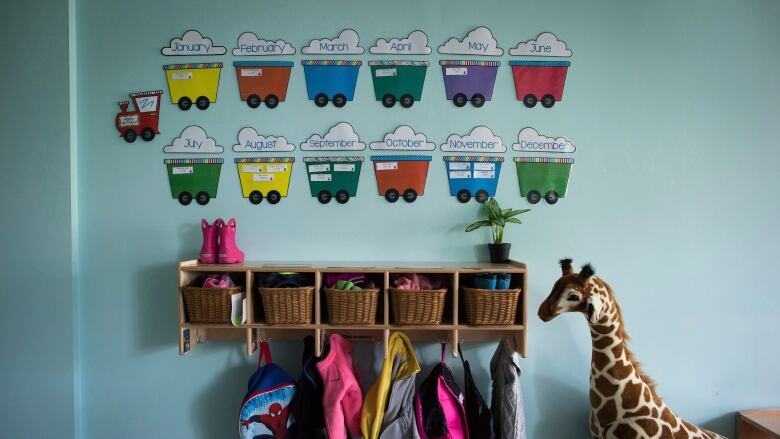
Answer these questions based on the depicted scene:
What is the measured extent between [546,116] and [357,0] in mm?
1101

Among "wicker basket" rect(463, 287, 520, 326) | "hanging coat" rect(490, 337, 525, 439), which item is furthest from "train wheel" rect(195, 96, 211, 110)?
"hanging coat" rect(490, 337, 525, 439)

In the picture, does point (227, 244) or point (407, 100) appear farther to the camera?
point (407, 100)

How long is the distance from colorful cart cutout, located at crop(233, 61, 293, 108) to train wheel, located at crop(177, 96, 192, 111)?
26 cm

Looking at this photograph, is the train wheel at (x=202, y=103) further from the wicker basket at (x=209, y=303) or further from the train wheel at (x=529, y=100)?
the train wheel at (x=529, y=100)

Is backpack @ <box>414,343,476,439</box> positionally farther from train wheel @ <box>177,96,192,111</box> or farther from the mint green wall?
train wheel @ <box>177,96,192,111</box>

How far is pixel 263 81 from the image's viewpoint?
2.07 meters

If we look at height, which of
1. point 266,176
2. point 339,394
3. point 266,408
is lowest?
point 266,408

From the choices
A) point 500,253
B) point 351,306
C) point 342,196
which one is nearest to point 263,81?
point 342,196

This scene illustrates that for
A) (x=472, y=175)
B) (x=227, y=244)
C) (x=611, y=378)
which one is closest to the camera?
(x=611, y=378)

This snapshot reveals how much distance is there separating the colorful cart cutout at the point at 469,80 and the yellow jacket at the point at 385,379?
1.19 metres

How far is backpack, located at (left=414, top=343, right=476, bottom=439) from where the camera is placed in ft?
5.98

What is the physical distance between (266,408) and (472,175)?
4.81ft

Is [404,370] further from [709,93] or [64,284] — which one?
[709,93]

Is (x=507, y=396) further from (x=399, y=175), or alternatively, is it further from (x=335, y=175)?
(x=335, y=175)
